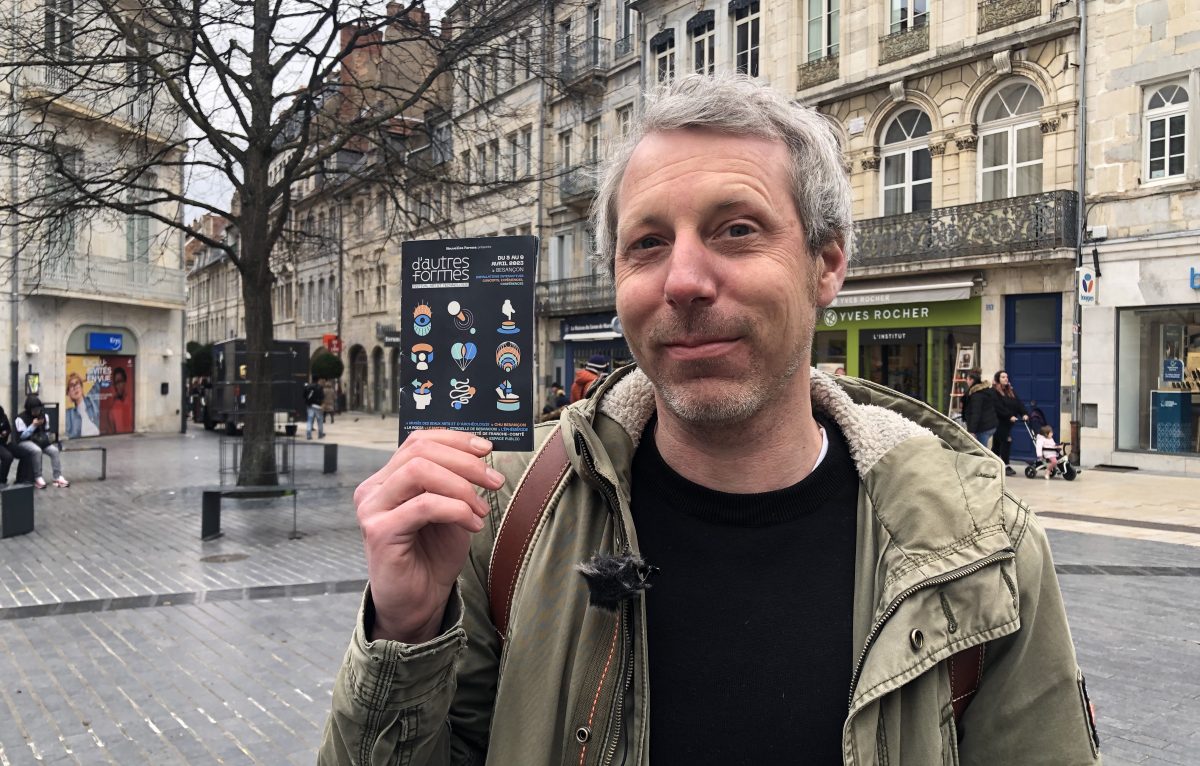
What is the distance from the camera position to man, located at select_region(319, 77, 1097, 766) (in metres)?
1.44

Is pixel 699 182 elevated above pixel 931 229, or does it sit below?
below

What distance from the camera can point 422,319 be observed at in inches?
61.9

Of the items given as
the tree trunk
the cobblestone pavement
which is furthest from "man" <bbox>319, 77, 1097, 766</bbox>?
the tree trunk

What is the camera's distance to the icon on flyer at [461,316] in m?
1.57

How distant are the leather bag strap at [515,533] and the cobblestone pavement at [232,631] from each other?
10.4ft

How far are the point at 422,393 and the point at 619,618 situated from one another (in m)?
0.51

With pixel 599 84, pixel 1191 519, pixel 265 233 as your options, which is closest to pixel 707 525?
pixel 1191 519

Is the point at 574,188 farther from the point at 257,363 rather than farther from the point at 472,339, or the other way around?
the point at 472,339

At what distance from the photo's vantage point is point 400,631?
1444mm

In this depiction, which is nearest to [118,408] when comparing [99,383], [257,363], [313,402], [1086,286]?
[99,383]

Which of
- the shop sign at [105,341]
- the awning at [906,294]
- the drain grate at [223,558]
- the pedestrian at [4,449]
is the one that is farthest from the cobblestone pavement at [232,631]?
the shop sign at [105,341]

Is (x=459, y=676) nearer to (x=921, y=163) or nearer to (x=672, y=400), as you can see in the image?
(x=672, y=400)

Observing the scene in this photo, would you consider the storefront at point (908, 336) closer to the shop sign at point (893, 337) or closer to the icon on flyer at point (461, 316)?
the shop sign at point (893, 337)

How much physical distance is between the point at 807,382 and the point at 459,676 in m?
0.87
